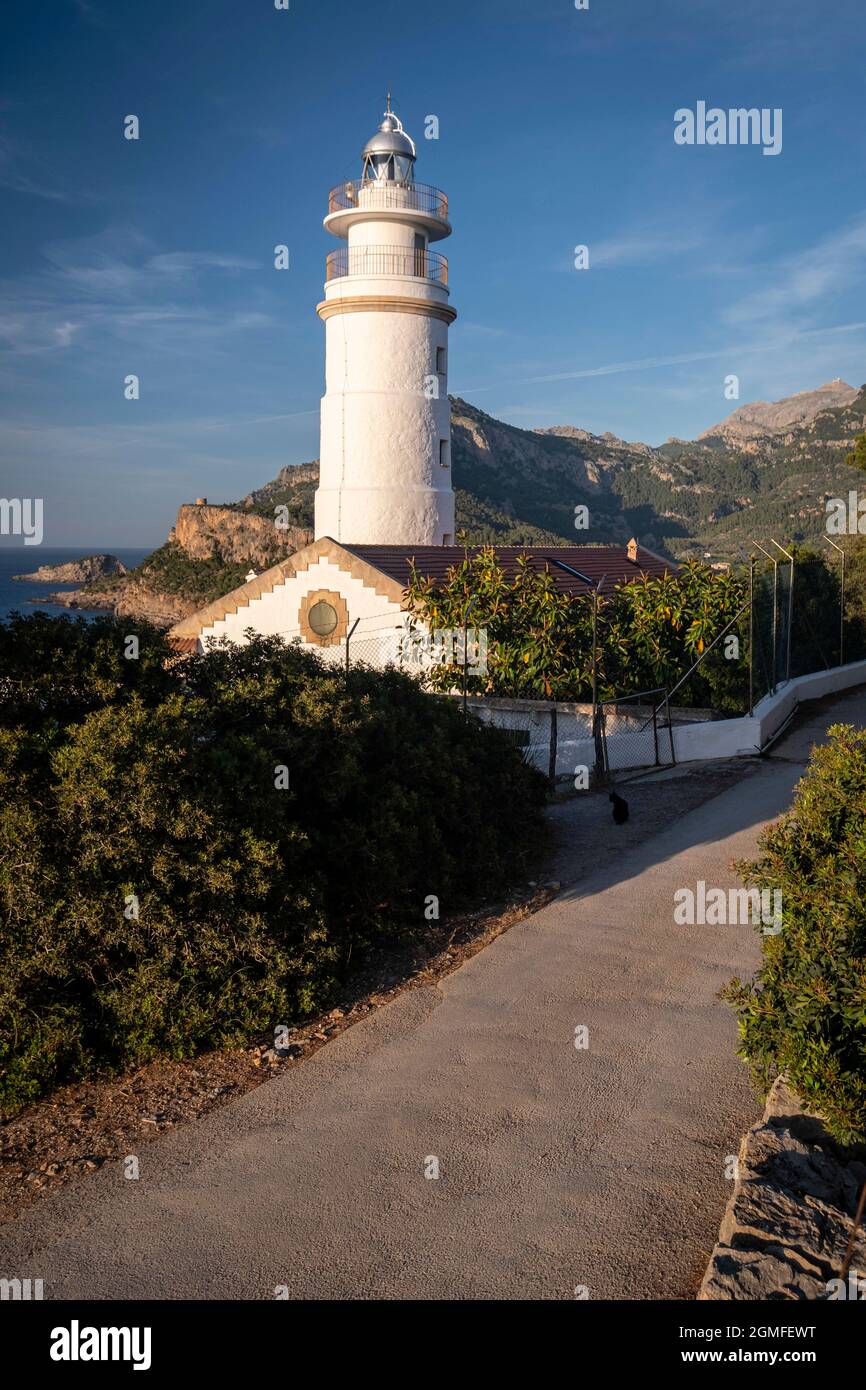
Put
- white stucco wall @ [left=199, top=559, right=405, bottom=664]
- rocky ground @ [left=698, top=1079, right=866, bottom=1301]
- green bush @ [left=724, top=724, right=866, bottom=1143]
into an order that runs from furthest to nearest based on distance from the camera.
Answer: white stucco wall @ [left=199, top=559, right=405, bottom=664] → green bush @ [left=724, top=724, right=866, bottom=1143] → rocky ground @ [left=698, top=1079, right=866, bottom=1301]

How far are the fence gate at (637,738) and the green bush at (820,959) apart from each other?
34.9 feet

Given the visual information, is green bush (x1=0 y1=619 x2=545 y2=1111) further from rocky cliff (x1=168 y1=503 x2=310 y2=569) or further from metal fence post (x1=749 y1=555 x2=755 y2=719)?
rocky cliff (x1=168 y1=503 x2=310 y2=569)

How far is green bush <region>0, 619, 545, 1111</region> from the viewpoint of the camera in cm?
664

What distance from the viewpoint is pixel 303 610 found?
21.9 metres

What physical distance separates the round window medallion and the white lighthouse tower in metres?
4.91

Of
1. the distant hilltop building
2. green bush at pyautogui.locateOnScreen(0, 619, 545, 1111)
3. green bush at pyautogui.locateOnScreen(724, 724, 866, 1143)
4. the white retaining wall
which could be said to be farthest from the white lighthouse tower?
green bush at pyautogui.locateOnScreen(724, 724, 866, 1143)

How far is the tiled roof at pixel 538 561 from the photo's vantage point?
2181 cm

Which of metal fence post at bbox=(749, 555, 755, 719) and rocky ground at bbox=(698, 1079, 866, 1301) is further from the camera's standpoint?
metal fence post at bbox=(749, 555, 755, 719)

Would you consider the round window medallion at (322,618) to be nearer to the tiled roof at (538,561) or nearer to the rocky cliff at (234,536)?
the tiled roof at (538,561)

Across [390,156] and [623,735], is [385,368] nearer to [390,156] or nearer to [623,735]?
[390,156]

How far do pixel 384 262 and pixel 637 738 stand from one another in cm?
1543

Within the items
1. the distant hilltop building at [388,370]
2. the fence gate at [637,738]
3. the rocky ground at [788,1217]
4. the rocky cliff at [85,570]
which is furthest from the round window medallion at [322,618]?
the rocky cliff at [85,570]

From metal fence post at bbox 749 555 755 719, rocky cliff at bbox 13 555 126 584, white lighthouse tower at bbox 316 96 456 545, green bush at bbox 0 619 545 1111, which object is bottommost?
green bush at bbox 0 619 545 1111

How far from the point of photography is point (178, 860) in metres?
6.96
